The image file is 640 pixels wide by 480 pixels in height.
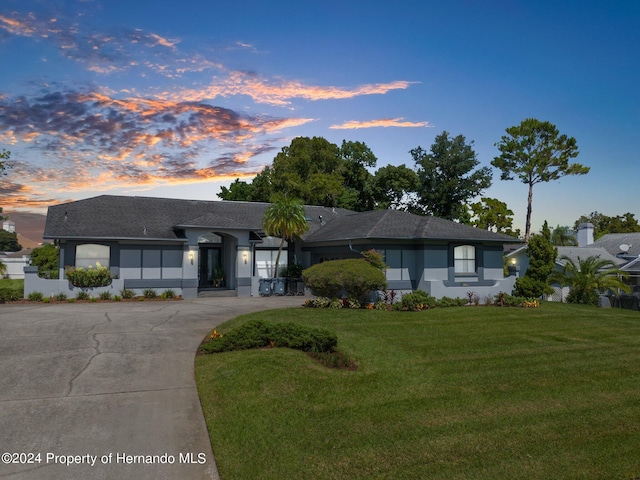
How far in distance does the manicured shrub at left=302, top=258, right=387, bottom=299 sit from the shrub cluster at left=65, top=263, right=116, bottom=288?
444 inches

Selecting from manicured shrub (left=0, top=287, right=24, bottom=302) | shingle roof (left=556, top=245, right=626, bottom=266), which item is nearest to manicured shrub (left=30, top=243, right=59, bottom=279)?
manicured shrub (left=0, top=287, right=24, bottom=302)

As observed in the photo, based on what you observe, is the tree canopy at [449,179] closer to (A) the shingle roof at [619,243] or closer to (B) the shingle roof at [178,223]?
(A) the shingle roof at [619,243]

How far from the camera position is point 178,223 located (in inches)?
1137

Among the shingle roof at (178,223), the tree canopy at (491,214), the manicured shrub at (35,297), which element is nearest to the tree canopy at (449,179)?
the tree canopy at (491,214)

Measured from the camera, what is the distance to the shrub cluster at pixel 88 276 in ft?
78.7

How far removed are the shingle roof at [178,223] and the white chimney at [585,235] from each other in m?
27.1

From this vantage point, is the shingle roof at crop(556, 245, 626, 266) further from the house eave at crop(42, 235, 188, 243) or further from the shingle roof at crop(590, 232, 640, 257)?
the house eave at crop(42, 235, 188, 243)

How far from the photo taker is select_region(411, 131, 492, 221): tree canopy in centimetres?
5503

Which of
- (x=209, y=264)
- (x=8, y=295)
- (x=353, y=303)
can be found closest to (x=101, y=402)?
(x=353, y=303)

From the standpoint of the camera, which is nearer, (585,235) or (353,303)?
(353,303)

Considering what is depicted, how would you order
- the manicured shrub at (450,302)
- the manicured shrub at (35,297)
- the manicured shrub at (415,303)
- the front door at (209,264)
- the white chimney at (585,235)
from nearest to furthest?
the manicured shrub at (415,303) → the manicured shrub at (450,302) → the manicured shrub at (35,297) → the front door at (209,264) → the white chimney at (585,235)

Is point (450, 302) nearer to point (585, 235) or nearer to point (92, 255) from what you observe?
point (92, 255)

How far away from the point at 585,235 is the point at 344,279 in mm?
40304

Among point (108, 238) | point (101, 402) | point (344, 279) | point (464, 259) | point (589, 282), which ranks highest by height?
point (108, 238)
